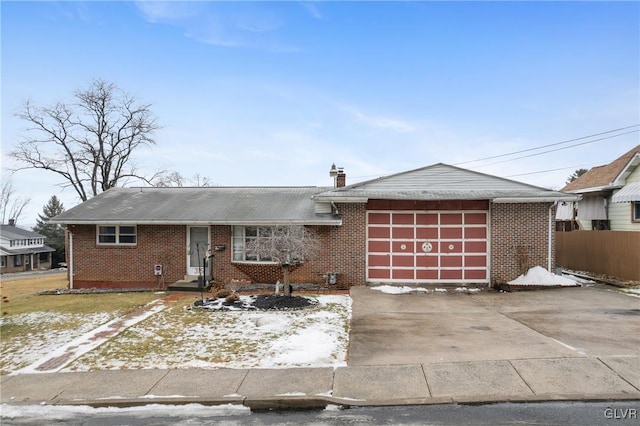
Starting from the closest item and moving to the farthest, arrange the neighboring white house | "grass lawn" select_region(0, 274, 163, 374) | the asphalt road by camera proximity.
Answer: the asphalt road, "grass lawn" select_region(0, 274, 163, 374), the neighboring white house

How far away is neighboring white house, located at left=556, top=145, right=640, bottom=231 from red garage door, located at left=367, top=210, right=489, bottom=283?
7573 mm

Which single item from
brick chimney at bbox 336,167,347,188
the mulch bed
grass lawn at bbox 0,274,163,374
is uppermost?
brick chimney at bbox 336,167,347,188

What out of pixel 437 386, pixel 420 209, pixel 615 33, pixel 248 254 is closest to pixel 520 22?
pixel 615 33

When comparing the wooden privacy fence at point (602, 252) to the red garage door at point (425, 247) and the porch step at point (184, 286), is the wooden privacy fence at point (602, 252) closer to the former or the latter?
the red garage door at point (425, 247)

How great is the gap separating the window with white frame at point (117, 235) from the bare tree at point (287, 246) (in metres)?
5.14

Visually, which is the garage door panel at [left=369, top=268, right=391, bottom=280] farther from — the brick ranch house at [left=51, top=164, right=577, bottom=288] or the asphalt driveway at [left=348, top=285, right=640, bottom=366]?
the asphalt driveway at [left=348, top=285, right=640, bottom=366]

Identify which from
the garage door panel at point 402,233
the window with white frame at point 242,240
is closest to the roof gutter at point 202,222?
the window with white frame at point 242,240

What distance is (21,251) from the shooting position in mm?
52719

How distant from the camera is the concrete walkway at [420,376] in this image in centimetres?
540

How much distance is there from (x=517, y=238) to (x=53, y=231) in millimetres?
68323

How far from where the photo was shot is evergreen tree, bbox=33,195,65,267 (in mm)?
57919

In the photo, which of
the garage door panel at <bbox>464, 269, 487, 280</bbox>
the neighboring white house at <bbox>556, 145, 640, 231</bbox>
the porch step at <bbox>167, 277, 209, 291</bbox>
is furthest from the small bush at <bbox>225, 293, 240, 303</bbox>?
the neighboring white house at <bbox>556, 145, 640, 231</bbox>

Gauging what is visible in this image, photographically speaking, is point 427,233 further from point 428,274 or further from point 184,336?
point 184,336

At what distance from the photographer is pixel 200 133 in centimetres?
2989
